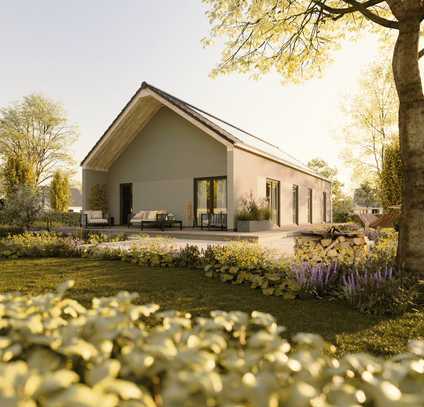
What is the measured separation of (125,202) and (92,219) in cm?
236

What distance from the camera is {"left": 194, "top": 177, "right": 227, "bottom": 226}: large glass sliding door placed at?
13.9m

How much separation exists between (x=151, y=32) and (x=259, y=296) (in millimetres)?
9862

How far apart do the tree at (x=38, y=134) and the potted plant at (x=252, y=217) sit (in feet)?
93.6

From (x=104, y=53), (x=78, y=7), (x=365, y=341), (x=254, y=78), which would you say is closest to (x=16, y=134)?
(x=104, y=53)

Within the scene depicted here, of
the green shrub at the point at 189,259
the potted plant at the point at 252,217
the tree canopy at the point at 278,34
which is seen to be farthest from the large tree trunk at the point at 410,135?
the potted plant at the point at 252,217

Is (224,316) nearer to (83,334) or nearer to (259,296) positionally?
(83,334)

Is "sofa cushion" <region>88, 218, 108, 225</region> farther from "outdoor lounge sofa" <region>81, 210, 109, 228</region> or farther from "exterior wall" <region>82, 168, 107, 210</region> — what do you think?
"exterior wall" <region>82, 168, 107, 210</region>

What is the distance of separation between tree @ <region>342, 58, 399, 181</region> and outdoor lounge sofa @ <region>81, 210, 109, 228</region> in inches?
867

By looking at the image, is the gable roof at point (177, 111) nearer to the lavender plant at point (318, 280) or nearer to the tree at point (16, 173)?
the lavender plant at point (318, 280)

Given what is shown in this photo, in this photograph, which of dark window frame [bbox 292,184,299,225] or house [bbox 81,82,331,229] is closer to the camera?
house [bbox 81,82,331,229]

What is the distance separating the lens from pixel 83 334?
4.42 ft

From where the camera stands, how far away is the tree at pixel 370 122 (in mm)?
25078

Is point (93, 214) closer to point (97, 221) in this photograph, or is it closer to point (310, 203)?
point (97, 221)

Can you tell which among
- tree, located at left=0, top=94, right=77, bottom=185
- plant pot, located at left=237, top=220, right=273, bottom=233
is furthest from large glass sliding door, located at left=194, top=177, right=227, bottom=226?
tree, located at left=0, top=94, right=77, bottom=185
